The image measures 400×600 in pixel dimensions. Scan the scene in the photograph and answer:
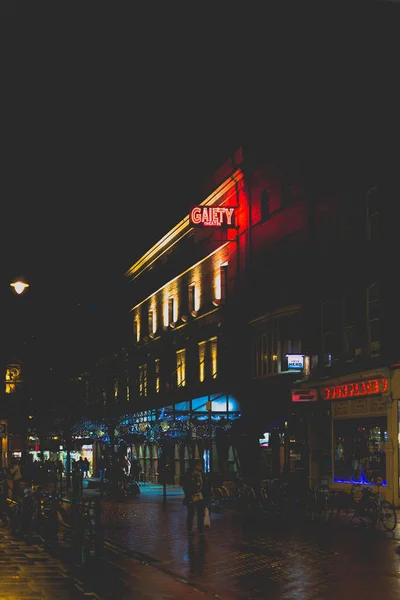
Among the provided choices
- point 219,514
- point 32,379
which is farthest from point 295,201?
point 32,379

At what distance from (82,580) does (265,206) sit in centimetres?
3237

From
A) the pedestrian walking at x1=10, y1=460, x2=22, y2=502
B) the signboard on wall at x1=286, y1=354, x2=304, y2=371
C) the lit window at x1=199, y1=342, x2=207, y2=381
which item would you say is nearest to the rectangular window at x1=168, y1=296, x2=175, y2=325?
the lit window at x1=199, y1=342, x2=207, y2=381

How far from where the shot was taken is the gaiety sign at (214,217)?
5088 cm

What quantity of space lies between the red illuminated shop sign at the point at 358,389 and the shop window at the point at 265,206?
10.9 metres

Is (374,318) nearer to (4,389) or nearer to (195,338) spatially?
(195,338)

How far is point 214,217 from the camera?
5109 cm

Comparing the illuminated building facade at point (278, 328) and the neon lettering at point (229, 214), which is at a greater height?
the neon lettering at point (229, 214)

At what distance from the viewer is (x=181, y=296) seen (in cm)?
6178

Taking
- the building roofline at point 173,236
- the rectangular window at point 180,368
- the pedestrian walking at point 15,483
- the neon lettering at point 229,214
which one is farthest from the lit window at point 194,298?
the pedestrian walking at point 15,483

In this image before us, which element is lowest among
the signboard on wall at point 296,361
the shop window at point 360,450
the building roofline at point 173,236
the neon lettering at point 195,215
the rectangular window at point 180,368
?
the shop window at point 360,450

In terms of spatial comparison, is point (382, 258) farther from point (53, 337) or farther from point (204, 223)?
point (53, 337)

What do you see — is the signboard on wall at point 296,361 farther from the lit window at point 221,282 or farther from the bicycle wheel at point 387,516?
the lit window at point 221,282

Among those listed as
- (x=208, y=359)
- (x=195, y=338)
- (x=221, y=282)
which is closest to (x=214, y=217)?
(x=221, y=282)

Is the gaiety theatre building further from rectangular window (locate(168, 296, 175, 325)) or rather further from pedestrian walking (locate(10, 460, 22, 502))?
pedestrian walking (locate(10, 460, 22, 502))
